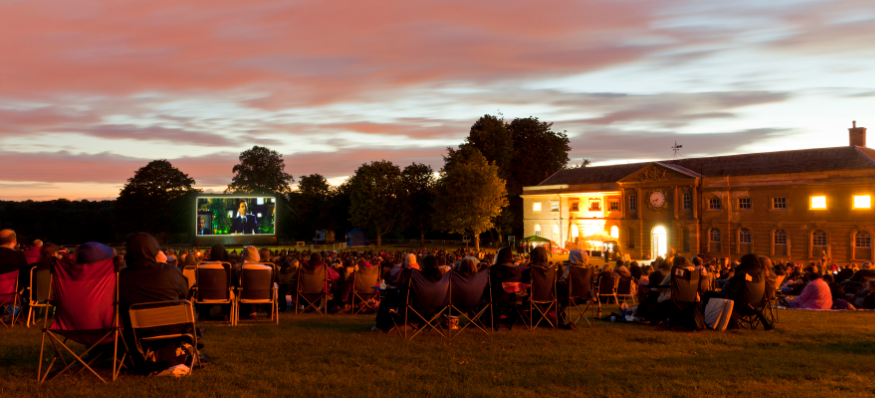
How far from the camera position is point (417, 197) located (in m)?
60.8

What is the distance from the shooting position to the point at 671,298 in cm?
919

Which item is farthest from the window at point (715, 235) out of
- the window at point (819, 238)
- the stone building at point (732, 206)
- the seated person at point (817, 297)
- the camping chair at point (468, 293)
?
the camping chair at point (468, 293)

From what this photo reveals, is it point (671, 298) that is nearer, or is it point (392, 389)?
point (392, 389)

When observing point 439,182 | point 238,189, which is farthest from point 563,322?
point 238,189

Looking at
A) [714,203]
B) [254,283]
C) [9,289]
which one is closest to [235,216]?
[714,203]

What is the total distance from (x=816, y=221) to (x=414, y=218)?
35008 mm

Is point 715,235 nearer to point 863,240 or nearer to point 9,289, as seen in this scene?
point 863,240

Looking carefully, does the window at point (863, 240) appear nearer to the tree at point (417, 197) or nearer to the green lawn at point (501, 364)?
the green lawn at point (501, 364)

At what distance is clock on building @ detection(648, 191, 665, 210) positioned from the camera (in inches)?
1716

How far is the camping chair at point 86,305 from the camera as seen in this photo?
5469 mm

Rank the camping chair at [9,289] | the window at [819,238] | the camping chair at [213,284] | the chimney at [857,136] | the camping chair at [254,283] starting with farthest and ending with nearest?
the chimney at [857,136]
the window at [819,238]
the camping chair at [254,283]
the camping chair at [213,284]
the camping chair at [9,289]

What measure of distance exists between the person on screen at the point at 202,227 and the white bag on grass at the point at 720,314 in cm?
3762

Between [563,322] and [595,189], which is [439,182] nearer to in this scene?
[595,189]

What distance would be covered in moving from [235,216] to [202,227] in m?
2.28
